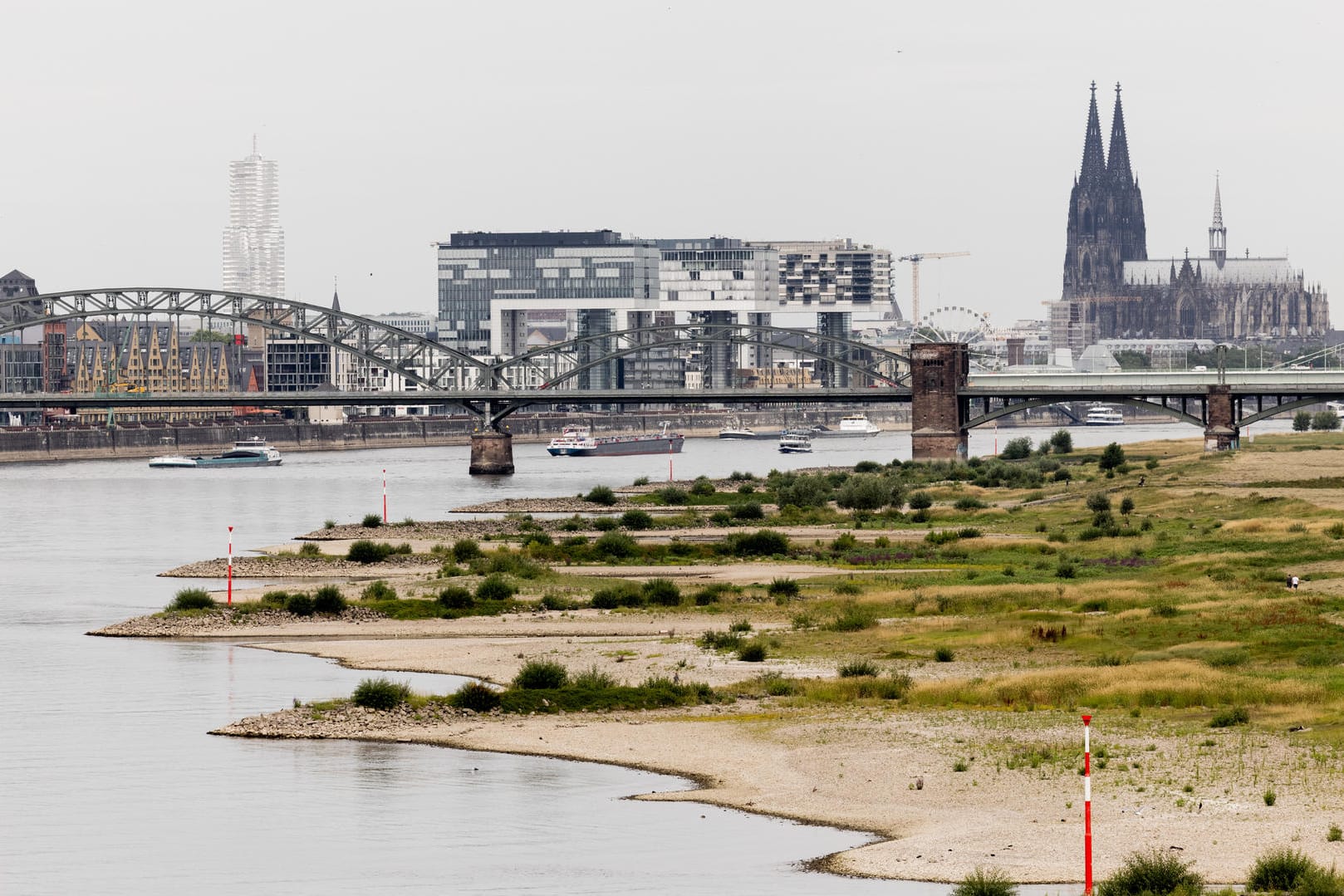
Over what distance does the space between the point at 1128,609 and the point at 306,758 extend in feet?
69.4

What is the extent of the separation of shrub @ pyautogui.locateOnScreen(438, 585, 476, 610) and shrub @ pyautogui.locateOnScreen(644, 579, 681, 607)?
4.46 m

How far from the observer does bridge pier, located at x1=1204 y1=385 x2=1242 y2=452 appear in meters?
→ 139

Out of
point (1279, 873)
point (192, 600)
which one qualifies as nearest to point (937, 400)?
point (192, 600)

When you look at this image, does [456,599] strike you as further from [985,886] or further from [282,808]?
[985,886]

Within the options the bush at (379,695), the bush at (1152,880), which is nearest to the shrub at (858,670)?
the bush at (379,695)

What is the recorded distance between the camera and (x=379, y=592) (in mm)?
56625

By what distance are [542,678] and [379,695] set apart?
3.39m

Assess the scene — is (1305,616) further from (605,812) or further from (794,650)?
(605,812)

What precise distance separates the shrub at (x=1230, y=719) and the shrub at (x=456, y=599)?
83.0ft

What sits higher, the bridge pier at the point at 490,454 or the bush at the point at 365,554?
the bridge pier at the point at 490,454

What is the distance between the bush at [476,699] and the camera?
3716cm

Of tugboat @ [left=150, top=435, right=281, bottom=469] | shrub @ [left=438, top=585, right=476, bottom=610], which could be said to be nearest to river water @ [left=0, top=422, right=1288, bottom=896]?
shrub @ [left=438, top=585, right=476, bottom=610]

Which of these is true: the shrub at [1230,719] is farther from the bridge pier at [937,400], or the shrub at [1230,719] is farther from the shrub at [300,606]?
the bridge pier at [937,400]

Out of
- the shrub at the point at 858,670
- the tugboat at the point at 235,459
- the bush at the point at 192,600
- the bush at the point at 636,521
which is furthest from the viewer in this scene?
the tugboat at the point at 235,459
